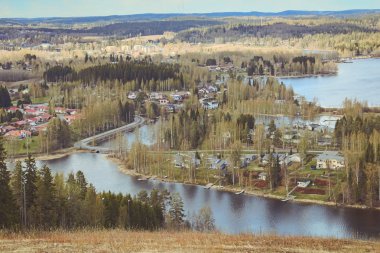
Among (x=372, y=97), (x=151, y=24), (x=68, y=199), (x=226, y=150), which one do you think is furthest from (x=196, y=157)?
(x=151, y=24)

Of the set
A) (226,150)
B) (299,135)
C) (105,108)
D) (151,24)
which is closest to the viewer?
(226,150)

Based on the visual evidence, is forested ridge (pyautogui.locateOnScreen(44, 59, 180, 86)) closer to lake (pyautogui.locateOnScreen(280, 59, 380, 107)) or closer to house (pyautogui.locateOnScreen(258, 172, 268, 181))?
lake (pyautogui.locateOnScreen(280, 59, 380, 107))

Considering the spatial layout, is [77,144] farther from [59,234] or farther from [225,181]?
[59,234]

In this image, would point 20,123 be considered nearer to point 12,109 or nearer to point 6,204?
point 12,109

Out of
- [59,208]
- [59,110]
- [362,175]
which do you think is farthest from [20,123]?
[59,208]

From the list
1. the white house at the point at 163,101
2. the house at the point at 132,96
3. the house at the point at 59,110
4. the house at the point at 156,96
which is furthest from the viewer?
the house at the point at 156,96

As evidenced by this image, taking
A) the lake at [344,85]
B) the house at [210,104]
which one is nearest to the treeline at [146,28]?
the lake at [344,85]

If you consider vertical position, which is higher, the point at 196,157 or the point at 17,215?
the point at 17,215

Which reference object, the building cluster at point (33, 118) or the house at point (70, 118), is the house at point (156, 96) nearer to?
the building cluster at point (33, 118)
